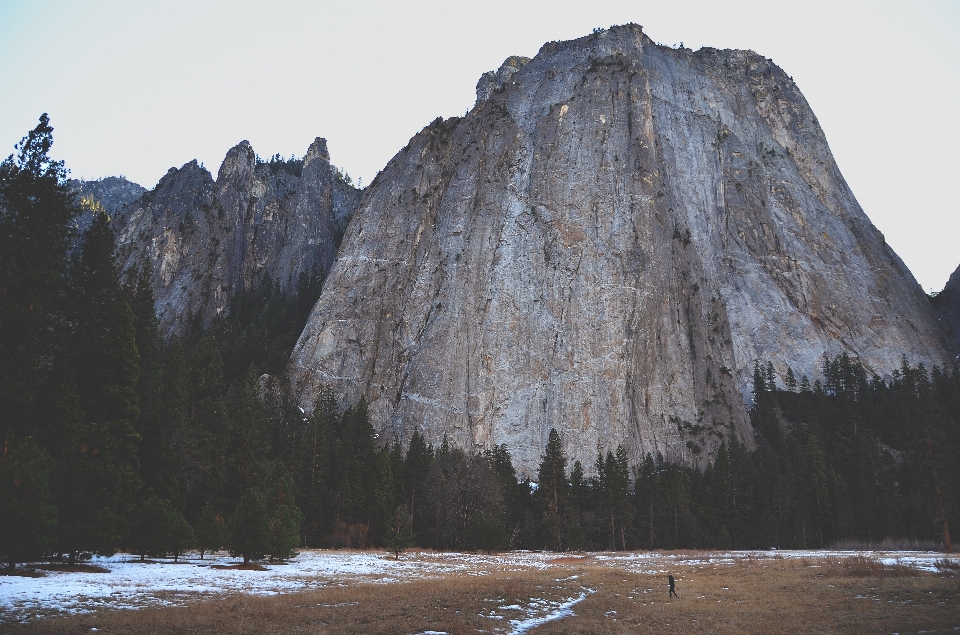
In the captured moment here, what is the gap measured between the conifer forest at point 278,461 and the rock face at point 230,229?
2079cm

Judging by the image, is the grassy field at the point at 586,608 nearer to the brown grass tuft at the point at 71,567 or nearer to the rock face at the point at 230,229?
the brown grass tuft at the point at 71,567

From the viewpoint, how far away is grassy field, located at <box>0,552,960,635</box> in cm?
1684

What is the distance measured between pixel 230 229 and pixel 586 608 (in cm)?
15812

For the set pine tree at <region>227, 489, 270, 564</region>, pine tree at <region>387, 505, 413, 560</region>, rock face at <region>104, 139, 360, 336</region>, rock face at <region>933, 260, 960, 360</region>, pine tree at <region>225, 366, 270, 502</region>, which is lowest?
pine tree at <region>387, 505, 413, 560</region>

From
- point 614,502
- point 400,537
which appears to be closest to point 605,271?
point 614,502

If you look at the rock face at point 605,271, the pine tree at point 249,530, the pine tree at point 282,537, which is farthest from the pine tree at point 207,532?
the rock face at point 605,271

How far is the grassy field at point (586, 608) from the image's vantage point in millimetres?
16844

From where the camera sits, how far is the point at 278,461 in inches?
2598

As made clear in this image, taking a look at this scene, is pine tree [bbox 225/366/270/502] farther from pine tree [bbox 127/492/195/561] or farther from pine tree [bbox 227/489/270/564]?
pine tree [bbox 127/492/195/561]

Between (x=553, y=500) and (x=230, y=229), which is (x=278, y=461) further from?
(x=230, y=229)

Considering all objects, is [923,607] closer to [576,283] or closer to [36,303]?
[36,303]

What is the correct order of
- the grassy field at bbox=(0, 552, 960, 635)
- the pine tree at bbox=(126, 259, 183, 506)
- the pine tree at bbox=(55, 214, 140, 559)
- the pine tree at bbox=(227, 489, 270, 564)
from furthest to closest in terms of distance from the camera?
the pine tree at bbox=(126, 259, 183, 506), the pine tree at bbox=(227, 489, 270, 564), the pine tree at bbox=(55, 214, 140, 559), the grassy field at bbox=(0, 552, 960, 635)

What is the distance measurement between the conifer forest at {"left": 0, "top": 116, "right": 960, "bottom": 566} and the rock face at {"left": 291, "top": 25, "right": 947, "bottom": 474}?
7.45 m

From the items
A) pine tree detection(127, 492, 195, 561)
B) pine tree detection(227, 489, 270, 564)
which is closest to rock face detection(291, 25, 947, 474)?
pine tree detection(227, 489, 270, 564)
